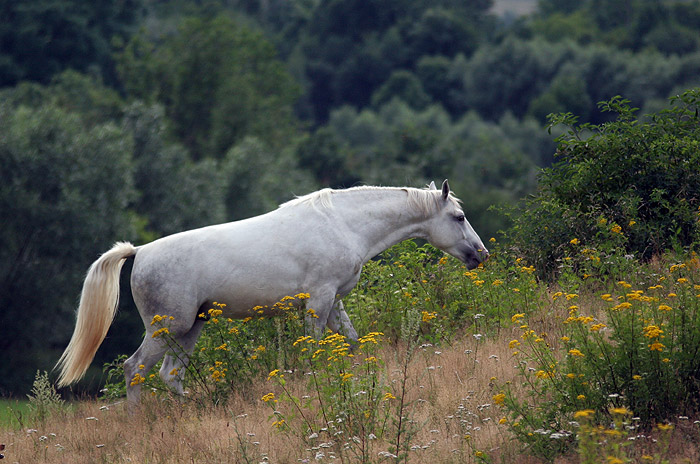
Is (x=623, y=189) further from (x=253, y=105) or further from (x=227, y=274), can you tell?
(x=253, y=105)

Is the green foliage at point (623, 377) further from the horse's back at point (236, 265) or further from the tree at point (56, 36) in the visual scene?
the tree at point (56, 36)

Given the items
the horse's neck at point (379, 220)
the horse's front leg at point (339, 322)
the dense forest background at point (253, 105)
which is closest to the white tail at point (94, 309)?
the dense forest background at point (253, 105)

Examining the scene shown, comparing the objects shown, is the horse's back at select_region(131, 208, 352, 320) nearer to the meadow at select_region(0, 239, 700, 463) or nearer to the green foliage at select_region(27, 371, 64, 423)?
the meadow at select_region(0, 239, 700, 463)

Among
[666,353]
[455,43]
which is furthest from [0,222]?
[455,43]

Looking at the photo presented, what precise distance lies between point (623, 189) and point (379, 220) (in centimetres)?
320

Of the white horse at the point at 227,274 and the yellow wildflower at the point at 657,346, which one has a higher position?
the yellow wildflower at the point at 657,346

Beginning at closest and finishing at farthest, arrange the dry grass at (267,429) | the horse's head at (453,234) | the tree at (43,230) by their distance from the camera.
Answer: the dry grass at (267,429)
the horse's head at (453,234)
the tree at (43,230)

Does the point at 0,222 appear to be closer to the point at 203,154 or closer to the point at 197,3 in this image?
the point at 203,154

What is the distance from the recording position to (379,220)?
9.97 metres

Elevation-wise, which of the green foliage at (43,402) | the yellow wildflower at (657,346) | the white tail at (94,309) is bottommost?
the green foliage at (43,402)

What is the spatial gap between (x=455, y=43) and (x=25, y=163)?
256ft

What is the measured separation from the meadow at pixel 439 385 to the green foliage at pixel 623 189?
41cm

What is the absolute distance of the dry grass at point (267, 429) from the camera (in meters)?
6.79

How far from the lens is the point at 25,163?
31.0 m
